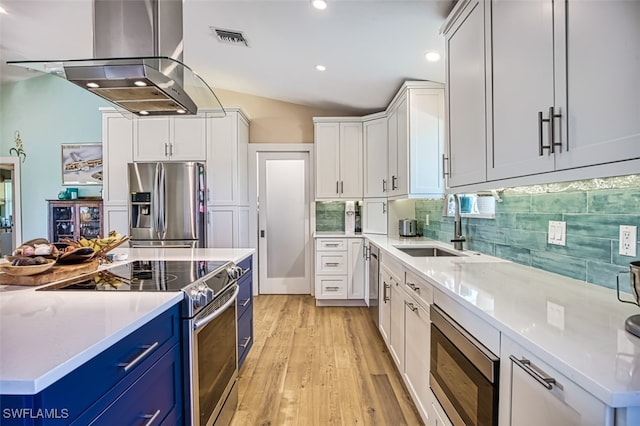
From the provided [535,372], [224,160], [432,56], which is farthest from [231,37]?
[535,372]

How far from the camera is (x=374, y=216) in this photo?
14.1ft

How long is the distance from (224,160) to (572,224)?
378 centimetres

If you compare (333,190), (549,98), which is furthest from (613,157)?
(333,190)

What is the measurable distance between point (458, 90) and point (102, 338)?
6.68ft

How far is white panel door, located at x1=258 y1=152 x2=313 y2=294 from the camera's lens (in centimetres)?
493

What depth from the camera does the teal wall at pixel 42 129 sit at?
5098 mm

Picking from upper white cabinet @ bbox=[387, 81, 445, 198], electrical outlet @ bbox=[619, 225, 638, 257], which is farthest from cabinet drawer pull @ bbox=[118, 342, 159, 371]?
upper white cabinet @ bbox=[387, 81, 445, 198]

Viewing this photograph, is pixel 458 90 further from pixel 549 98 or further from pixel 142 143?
pixel 142 143

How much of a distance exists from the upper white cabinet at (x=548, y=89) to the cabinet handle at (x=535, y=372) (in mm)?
588

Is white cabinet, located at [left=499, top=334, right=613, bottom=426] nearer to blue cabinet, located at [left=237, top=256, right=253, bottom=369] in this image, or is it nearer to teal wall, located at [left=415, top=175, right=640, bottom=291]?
teal wall, located at [left=415, top=175, right=640, bottom=291]

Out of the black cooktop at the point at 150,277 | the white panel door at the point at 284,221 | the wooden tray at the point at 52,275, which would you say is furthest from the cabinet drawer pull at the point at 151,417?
the white panel door at the point at 284,221

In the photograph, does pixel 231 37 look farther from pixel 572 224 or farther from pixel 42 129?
pixel 42 129

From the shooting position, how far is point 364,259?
13.6 ft

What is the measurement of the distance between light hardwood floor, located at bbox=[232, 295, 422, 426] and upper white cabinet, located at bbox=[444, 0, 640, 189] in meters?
1.54
